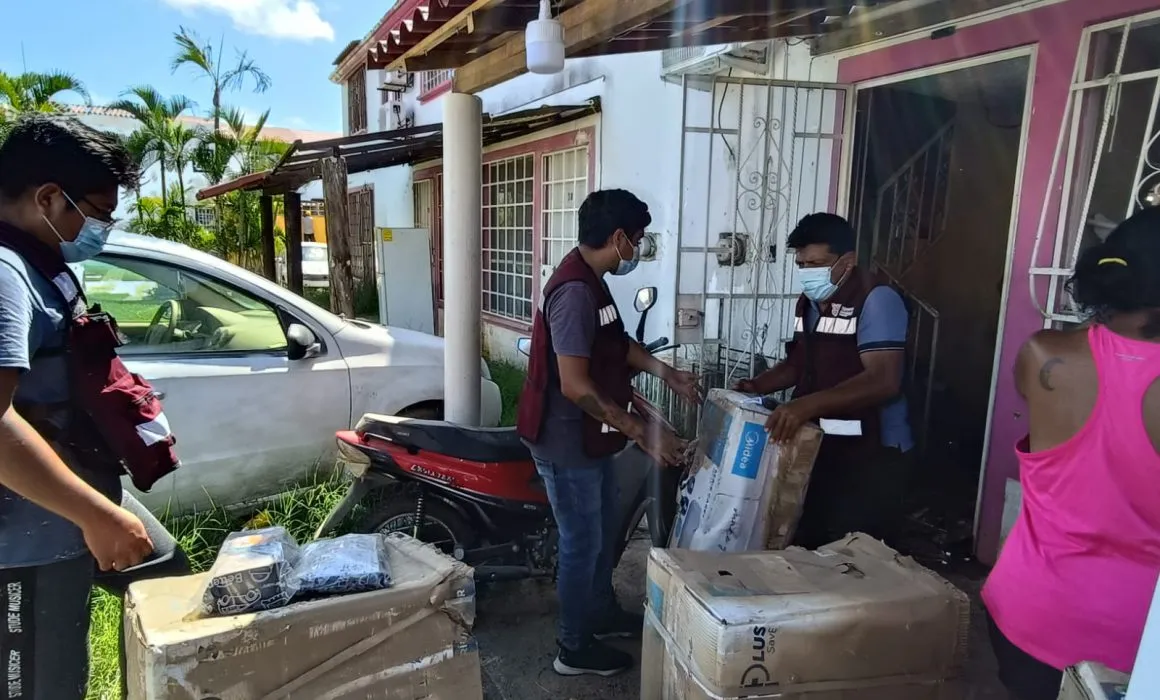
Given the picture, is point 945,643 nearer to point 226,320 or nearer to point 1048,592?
point 1048,592

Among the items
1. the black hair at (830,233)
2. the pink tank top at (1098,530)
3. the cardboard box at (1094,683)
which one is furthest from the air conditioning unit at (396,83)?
the cardboard box at (1094,683)

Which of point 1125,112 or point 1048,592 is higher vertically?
→ point 1125,112

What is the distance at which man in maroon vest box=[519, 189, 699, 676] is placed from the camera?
2.31 m

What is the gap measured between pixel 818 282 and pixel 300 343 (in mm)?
2441

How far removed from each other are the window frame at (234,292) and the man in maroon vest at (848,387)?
2444mm

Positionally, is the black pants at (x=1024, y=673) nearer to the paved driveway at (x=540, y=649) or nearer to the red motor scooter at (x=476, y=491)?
the paved driveway at (x=540, y=649)

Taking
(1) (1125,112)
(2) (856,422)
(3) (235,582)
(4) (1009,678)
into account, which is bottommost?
(4) (1009,678)

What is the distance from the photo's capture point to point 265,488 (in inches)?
142

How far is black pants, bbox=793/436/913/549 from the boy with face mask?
2.09m

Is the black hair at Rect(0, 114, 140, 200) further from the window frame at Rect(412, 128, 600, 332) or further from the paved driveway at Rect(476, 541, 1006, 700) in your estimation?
the window frame at Rect(412, 128, 600, 332)

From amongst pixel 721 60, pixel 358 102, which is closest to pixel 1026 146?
pixel 721 60

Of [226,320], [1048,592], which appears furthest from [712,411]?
[226,320]

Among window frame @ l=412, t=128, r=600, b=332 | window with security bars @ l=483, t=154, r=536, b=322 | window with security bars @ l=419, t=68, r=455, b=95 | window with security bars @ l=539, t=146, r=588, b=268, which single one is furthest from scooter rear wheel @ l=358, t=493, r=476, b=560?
window with security bars @ l=419, t=68, r=455, b=95

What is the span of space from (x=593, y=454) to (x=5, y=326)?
1639 mm
